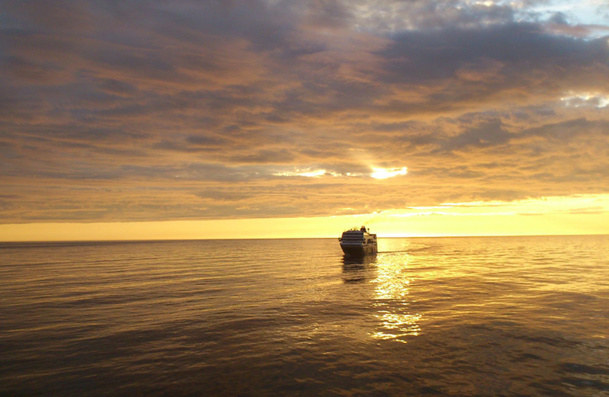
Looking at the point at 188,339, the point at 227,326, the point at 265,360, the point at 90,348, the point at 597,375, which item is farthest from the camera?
the point at 227,326

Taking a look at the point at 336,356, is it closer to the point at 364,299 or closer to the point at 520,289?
the point at 364,299

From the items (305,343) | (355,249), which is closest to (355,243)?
(355,249)

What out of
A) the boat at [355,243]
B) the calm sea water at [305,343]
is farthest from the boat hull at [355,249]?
the calm sea water at [305,343]

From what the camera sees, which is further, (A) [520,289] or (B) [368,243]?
(B) [368,243]

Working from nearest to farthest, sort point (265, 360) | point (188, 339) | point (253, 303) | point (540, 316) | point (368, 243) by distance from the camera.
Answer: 1. point (265, 360)
2. point (188, 339)
3. point (540, 316)
4. point (253, 303)
5. point (368, 243)

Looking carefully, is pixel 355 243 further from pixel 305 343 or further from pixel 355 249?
pixel 305 343

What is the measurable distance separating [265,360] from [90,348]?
10.2 m

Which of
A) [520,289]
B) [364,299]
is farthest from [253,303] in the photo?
[520,289]

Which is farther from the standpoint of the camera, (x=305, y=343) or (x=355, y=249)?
(x=355, y=249)

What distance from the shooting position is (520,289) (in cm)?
4069

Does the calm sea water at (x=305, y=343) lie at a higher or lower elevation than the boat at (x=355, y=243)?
lower

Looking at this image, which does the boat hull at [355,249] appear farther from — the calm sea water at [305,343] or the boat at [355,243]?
the calm sea water at [305,343]

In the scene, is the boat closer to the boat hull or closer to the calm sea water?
the boat hull

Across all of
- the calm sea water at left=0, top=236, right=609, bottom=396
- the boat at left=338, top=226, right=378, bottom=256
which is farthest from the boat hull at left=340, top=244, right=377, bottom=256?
the calm sea water at left=0, top=236, right=609, bottom=396
